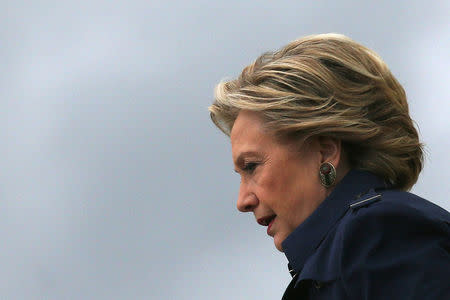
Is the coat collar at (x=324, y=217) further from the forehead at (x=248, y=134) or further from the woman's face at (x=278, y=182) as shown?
the forehead at (x=248, y=134)

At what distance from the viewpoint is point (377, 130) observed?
24.5ft

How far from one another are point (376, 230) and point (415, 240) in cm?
25

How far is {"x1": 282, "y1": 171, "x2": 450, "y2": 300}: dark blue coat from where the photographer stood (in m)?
6.38

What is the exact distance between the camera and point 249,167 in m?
7.63

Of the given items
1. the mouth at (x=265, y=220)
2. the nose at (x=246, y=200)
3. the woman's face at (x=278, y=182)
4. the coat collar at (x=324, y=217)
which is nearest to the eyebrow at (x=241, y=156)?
the woman's face at (x=278, y=182)

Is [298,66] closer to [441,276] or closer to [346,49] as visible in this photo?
[346,49]

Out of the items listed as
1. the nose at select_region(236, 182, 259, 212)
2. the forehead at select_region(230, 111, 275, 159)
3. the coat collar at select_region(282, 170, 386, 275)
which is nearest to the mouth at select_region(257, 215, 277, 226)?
the nose at select_region(236, 182, 259, 212)

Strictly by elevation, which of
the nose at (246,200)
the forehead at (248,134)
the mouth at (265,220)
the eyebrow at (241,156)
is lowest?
the mouth at (265,220)

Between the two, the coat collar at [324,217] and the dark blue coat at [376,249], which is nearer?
the dark blue coat at [376,249]

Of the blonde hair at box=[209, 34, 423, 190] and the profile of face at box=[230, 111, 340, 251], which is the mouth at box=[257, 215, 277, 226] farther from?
the blonde hair at box=[209, 34, 423, 190]

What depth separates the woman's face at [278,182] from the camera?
743 cm

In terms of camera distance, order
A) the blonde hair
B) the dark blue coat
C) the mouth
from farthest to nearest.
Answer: the mouth
the blonde hair
the dark blue coat

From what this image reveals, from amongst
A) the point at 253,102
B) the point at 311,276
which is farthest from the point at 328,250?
the point at 253,102

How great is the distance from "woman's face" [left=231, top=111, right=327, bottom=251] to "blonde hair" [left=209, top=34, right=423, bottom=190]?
0.37 ft
